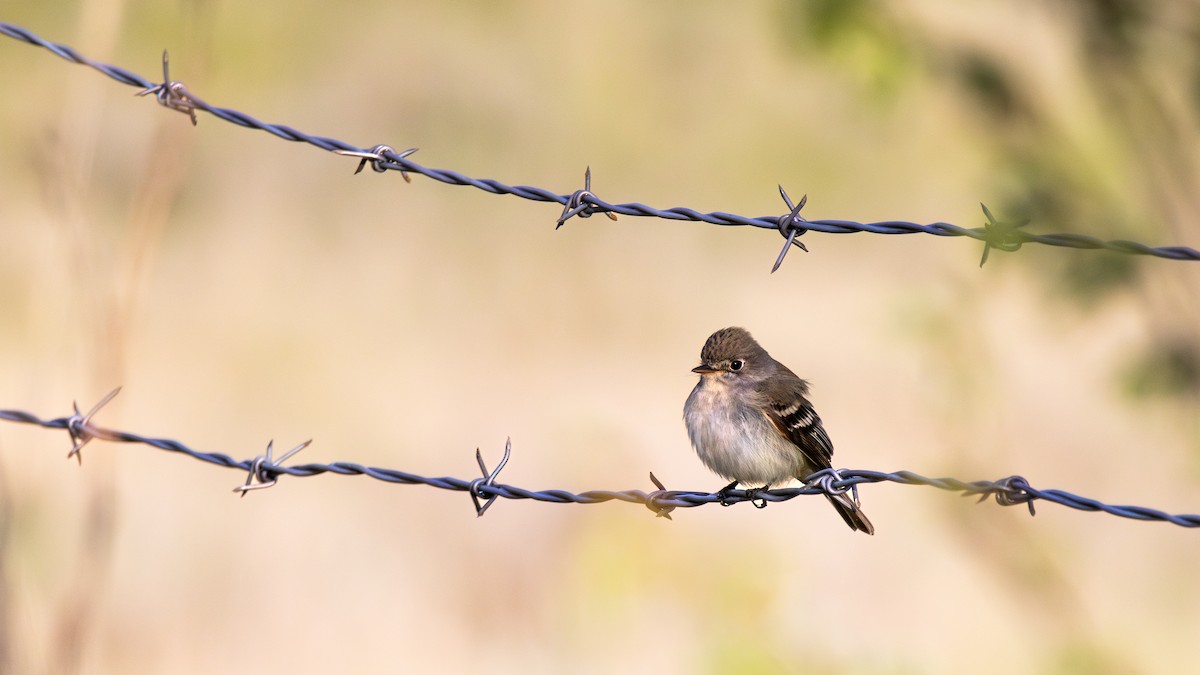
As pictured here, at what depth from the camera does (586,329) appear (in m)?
11.4

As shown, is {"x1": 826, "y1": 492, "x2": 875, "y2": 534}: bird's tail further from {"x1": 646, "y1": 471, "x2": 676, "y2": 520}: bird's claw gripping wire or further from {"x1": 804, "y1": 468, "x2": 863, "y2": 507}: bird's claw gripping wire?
{"x1": 646, "y1": 471, "x2": 676, "y2": 520}: bird's claw gripping wire

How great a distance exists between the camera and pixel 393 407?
10.5 meters

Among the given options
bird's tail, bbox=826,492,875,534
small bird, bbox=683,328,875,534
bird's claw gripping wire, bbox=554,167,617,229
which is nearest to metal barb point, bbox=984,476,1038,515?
bird's tail, bbox=826,492,875,534

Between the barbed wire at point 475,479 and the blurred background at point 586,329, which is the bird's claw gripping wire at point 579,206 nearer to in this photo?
the barbed wire at point 475,479

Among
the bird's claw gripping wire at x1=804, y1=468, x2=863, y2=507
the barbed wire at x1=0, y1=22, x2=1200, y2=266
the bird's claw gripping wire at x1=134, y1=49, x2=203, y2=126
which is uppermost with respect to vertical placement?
the bird's claw gripping wire at x1=134, y1=49, x2=203, y2=126

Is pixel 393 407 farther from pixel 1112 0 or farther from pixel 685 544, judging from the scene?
pixel 1112 0

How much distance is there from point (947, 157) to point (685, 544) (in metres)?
6.32

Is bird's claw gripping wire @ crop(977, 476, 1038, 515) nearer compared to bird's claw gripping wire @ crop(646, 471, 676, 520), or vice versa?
bird's claw gripping wire @ crop(977, 476, 1038, 515)

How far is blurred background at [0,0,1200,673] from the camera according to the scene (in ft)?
19.7

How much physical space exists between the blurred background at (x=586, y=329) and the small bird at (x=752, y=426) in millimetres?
1034

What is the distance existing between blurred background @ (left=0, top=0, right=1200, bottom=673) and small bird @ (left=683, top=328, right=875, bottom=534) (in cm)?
103

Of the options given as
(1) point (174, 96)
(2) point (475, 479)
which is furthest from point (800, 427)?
(1) point (174, 96)

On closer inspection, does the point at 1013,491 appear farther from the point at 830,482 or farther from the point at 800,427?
the point at 800,427

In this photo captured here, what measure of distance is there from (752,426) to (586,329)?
6083mm
